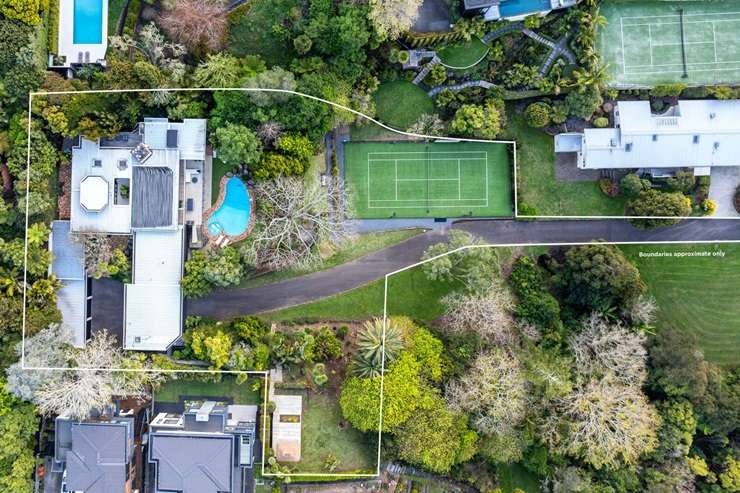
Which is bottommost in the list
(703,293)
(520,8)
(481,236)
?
(703,293)

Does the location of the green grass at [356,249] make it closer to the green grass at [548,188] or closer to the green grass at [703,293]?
the green grass at [548,188]

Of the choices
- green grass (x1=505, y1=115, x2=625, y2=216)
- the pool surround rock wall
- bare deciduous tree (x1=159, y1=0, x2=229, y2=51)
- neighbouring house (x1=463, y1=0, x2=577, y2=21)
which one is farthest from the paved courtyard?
bare deciduous tree (x1=159, y1=0, x2=229, y2=51)

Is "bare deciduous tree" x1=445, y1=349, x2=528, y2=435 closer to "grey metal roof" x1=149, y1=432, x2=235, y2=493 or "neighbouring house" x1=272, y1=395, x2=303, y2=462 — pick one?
"neighbouring house" x1=272, y1=395, x2=303, y2=462

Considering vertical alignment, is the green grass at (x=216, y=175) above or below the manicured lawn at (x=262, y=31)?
below

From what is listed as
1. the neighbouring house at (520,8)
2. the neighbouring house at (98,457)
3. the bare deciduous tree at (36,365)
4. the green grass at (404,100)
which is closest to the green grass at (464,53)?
the neighbouring house at (520,8)

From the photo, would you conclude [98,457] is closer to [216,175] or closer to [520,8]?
[216,175]

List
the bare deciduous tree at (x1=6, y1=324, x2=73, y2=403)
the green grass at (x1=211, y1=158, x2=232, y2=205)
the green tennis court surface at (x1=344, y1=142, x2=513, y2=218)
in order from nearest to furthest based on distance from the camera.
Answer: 1. the bare deciduous tree at (x1=6, y1=324, x2=73, y2=403)
2. the green grass at (x1=211, y1=158, x2=232, y2=205)
3. the green tennis court surface at (x1=344, y1=142, x2=513, y2=218)

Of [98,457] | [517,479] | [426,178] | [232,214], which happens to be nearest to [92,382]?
[98,457]
